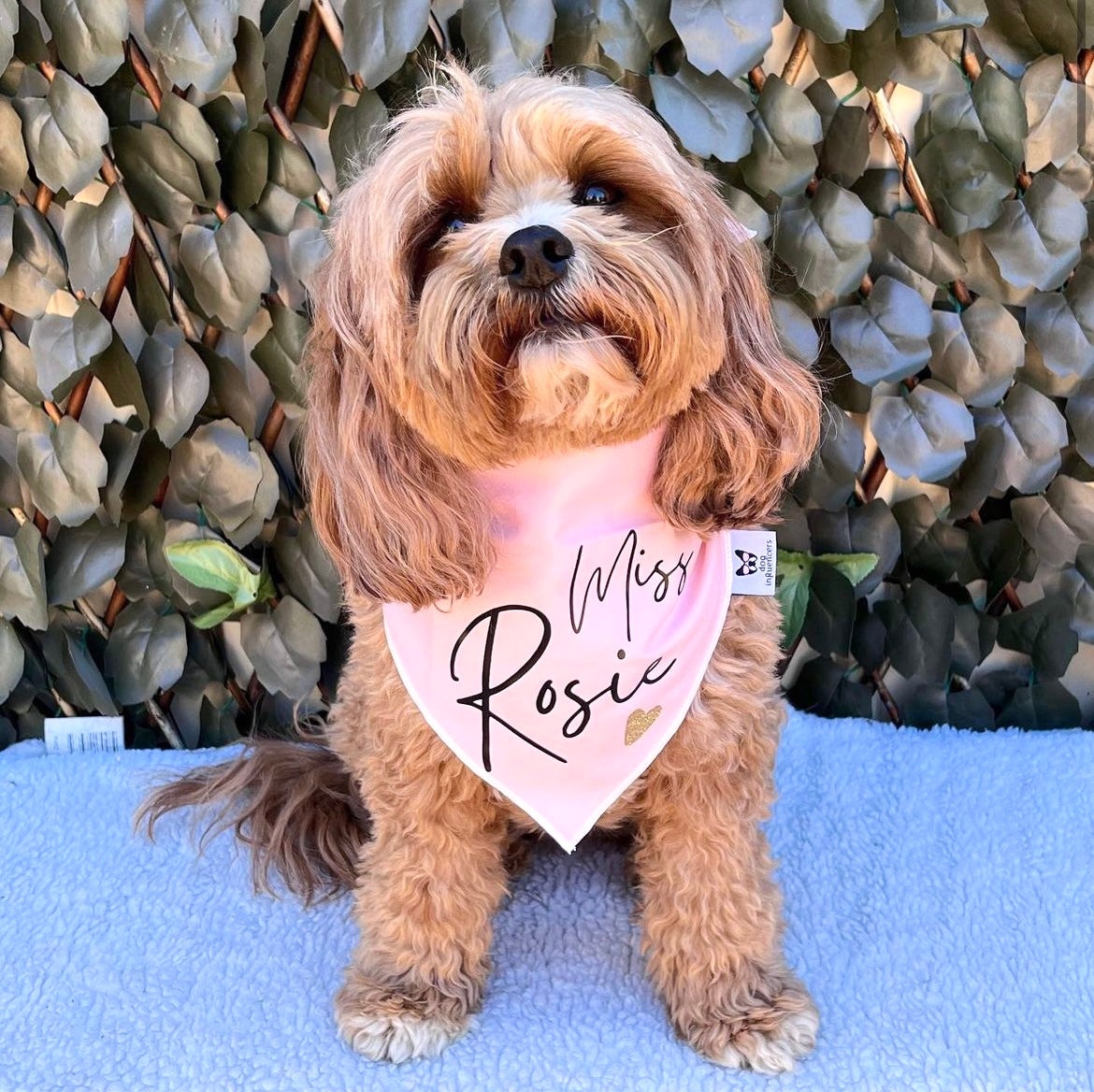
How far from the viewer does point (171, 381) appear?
1.71 m

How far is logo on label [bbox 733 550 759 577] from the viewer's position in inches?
50.8

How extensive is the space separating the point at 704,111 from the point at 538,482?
0.72 metres

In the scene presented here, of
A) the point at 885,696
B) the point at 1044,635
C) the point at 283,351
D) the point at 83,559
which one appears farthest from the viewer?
the point at 885,696

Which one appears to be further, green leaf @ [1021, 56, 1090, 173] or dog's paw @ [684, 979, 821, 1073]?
green leaf @ [1021, 56, 1090, 173]

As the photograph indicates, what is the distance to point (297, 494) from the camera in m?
1.89

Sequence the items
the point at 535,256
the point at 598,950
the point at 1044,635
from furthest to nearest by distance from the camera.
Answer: the point at 1044,635 → the point at 598,950 → the point at 535,256

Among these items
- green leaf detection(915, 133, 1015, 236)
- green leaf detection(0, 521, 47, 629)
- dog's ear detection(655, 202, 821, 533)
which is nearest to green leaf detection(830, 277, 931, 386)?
green leaf detection(915, 133, 1015, 236)

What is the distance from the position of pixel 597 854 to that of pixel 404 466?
780 millimetres

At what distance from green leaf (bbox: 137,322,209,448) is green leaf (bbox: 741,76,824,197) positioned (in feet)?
3.16

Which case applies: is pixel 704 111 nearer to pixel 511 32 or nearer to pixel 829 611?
pixel 511 32

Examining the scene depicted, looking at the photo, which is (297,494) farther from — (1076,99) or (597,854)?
(1076,99)

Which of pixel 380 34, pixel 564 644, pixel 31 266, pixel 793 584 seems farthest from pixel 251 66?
pixel 793 584

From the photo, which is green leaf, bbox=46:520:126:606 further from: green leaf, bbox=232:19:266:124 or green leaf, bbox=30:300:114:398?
green leaf, bbox=232:19:266:124

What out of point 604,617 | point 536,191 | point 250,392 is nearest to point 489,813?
point 604,617
